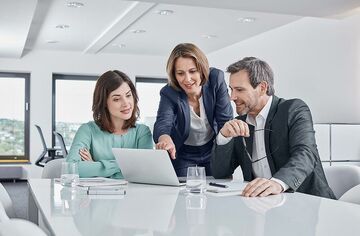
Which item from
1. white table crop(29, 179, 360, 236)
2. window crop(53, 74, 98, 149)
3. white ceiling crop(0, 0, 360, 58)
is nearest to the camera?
white table crop(29, 179, 360, 236)

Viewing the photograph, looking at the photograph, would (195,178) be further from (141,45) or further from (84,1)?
(141,45)

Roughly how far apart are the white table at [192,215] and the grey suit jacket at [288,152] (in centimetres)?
21

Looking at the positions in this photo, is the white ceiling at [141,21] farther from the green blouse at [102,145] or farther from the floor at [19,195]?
the green blouse at [102,145]

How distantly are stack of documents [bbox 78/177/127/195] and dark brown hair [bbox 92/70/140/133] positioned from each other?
47 centimetres

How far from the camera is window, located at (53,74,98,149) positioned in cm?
967

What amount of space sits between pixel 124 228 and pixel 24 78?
29.2 feet

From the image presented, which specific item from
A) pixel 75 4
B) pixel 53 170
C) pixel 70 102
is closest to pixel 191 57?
pixel 53 170

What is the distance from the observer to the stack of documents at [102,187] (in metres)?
1.79

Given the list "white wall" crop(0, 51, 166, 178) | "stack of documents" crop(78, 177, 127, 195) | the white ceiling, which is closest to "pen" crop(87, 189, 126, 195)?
"stack of documents" crop(78, 177, 127, 195)

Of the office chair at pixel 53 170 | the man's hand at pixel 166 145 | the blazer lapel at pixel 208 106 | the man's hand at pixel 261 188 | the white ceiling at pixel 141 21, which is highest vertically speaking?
the white ceiling at pixel 141 21

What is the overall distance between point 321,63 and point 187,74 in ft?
13.2

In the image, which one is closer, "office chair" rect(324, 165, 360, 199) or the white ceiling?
"office chair" rect(324, 165, 360, 199)

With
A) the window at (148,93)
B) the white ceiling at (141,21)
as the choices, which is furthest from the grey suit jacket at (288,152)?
the window at (148,93)

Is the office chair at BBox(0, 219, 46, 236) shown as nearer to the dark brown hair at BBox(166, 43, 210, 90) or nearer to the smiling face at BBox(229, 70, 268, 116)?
the smiling face at BBox(229, 70, 268, 116)
